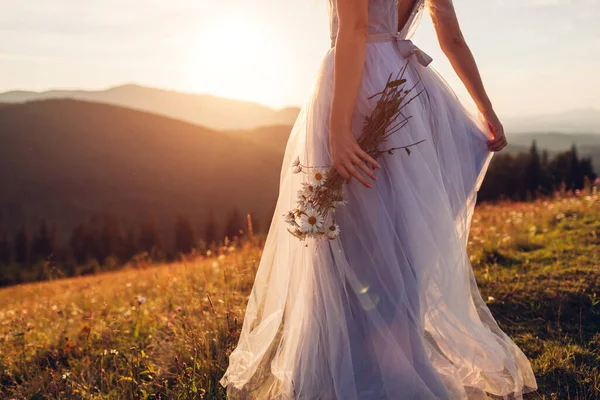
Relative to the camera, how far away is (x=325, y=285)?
241 cm

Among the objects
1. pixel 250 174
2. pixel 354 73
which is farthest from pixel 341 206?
pixel 250 174

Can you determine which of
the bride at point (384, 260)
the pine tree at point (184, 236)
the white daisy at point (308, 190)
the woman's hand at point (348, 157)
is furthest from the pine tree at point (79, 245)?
the woman's hand at point (348, 157)

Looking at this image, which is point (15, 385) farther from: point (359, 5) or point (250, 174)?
point (250, 174)

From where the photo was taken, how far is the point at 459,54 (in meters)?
2.71

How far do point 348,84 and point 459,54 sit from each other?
0.95m

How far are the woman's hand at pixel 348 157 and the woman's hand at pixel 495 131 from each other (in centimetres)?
100

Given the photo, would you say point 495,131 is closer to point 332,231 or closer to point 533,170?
point 332,231

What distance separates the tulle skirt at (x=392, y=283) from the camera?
91.1 inches

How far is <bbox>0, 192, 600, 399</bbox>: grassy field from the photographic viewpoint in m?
3.12

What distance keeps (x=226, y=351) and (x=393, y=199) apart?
5.74 feet

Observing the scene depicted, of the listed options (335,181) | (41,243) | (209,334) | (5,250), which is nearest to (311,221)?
(335,181)

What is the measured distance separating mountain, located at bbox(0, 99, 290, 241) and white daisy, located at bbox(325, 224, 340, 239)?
74.4 meters

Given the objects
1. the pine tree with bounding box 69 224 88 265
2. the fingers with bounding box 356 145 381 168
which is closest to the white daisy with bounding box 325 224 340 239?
the fingers with bounding box 356 145 381 168

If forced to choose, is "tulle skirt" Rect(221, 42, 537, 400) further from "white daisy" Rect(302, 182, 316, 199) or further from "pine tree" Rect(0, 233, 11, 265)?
"pine tree" Rect(0, 233, 11, 265)
